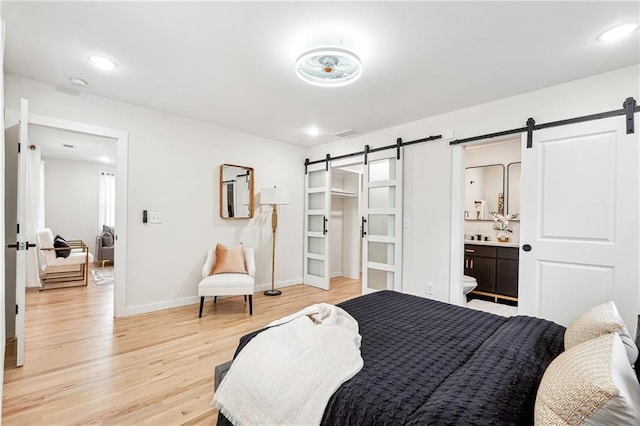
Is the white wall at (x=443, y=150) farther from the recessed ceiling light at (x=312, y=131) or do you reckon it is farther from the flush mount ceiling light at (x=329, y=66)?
the flush mount ceiling light at (x=329, y=66)

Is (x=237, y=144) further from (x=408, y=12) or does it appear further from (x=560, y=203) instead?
(x=560, y=203)

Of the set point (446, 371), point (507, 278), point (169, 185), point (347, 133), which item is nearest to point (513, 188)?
point (507, 278)

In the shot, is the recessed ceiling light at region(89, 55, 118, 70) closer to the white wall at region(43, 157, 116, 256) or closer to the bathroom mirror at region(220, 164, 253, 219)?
the bathroom mirror at region(220, 164, 253, 219)

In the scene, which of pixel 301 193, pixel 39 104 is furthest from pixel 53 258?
pixel 301 193

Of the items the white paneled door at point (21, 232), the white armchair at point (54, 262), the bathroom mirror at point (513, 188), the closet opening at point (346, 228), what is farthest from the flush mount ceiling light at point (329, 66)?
the white armchair at point (54, 262)

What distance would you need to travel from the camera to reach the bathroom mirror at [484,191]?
4.61 m

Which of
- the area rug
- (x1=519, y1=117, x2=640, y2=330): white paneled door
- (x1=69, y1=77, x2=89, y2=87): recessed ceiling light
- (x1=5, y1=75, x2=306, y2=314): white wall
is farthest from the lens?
the area rug

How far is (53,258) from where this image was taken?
16.4 feet

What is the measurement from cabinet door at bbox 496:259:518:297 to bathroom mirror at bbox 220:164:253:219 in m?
3.66

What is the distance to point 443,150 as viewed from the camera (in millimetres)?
3617

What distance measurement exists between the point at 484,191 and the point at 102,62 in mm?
5031

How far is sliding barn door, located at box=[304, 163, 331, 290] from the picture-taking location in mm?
4988

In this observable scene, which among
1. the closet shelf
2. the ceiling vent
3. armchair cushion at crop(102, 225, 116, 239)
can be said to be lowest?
armchair cushion at crop(102, 225, 116, 239)

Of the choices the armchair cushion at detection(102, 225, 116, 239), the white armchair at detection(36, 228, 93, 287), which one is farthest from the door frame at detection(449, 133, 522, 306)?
the armchair cushion at detection(102, 225, 116, 239)
